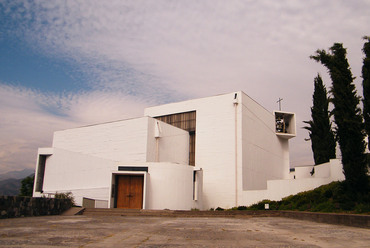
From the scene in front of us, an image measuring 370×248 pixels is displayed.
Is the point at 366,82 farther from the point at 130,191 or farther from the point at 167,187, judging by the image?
the point at 130,191

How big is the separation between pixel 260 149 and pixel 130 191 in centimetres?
1475

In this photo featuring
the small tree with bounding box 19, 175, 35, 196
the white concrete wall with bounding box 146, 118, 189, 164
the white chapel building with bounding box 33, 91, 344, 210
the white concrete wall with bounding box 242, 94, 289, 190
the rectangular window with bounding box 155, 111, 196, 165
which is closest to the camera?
the white chapel building with bounding box 33, 91, 344, 210

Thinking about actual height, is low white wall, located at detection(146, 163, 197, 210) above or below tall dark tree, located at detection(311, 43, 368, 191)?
below

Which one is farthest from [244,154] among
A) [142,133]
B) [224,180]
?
[142,133]

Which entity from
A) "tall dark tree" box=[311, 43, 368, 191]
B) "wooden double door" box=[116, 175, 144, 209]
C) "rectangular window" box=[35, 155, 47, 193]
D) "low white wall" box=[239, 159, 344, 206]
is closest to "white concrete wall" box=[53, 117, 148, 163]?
"rectangular window" box=[35, 155, 47, 193]

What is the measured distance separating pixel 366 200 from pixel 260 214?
6293mm

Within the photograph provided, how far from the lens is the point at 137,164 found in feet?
72.0

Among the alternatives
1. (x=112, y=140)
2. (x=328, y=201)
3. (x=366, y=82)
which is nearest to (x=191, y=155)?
(x=112, y=140)

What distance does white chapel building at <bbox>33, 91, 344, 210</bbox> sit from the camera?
24812mm

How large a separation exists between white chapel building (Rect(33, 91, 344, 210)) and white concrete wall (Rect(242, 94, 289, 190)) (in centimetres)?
9

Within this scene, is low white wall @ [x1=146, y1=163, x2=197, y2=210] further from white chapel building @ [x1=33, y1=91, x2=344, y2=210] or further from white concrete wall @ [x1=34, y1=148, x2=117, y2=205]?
white concrete wall @ [x1=34, y1=148, x2=117, y2=205]

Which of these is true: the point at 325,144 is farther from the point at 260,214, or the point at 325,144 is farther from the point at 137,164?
the point at 137,164

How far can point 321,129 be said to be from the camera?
89.3 feet

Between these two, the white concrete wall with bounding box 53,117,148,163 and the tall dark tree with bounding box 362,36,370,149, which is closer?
the tall dark tree with bounding box 362,36,370,149
